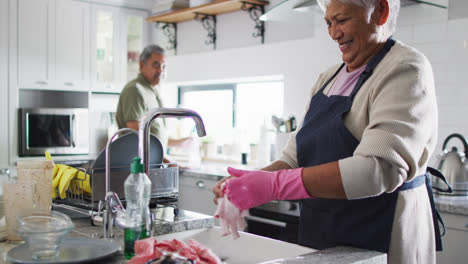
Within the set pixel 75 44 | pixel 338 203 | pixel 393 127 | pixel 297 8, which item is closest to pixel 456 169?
pixel 297 8

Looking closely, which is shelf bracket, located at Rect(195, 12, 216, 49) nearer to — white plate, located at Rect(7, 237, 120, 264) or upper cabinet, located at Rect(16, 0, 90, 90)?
upper cabinet, located at Rect(16, 0, 90, 90)

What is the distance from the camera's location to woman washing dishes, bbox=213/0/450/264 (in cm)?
116

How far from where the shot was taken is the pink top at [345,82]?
146 cm

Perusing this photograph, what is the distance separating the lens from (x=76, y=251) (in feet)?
3.94

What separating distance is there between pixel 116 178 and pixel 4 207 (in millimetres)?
381

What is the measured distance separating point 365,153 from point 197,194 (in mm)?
2492


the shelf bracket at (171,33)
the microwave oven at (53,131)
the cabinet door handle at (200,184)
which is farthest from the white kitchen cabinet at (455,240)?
the microwave oven at (53,131)

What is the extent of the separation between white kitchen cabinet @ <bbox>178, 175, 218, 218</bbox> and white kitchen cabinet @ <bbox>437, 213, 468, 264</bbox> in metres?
1.56

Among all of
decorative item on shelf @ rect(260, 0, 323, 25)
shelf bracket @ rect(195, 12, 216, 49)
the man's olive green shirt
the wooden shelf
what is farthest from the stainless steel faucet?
shelf bracket @ rect(195, 12, 216, 49)

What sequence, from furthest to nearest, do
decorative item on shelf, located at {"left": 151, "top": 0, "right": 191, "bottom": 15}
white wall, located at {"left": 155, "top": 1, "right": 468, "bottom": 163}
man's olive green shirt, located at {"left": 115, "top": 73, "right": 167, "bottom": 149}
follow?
decorative item on shelf, located at {"left": 151, "top": 0, "right": 191, "bottom": 15} → man's olive green shirt, located at {"left": 115, "top": 73, "right": 167, "bottom": 149} → white wall, located at {"left": 155, "top": 1, "right": 468, "bottom": 163}

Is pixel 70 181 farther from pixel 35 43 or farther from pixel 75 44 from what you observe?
pixel 75 44

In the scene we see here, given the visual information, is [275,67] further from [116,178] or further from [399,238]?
[399,238]

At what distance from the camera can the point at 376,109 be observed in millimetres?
1225

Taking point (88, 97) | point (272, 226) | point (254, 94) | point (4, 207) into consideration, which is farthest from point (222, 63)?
point (4, 207)
